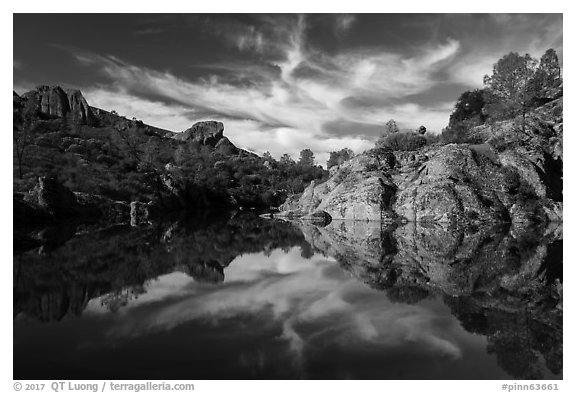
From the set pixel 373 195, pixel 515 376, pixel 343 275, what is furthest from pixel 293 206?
pixel 515 376

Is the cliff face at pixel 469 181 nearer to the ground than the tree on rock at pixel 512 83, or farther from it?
nearer to the ground

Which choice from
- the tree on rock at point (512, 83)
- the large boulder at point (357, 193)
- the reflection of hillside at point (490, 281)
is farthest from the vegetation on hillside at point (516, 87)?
the reflection of hillside at point (490, 281)

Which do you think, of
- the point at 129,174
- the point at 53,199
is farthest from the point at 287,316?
the point at 129,174

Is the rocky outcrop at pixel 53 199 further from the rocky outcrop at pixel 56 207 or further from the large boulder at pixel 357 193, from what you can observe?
the large boulder at pixel 357 193

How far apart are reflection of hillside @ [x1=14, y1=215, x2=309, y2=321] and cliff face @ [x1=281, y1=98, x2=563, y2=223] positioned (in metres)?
27.9

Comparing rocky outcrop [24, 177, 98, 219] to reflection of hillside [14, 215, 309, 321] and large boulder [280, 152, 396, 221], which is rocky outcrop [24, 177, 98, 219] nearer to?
reflection of hillside [14, 215, 309, 321]

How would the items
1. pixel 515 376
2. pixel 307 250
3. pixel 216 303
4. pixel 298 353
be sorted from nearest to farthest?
→ pixel 515 376 → pixel 298 353 → pixel 216 303 → pixel 307 250

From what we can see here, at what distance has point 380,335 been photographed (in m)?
11.3

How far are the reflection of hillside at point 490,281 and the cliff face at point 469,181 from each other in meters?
21.4

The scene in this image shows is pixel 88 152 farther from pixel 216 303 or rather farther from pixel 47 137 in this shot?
pixel 216 303

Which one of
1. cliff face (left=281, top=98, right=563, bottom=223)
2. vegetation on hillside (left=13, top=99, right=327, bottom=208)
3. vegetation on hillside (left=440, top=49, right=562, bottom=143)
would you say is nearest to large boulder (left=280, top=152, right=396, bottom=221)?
cliff face (left=281, top=98, right=563, bottom=223)

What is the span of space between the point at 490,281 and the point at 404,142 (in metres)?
67.5

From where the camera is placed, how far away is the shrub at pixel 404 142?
260 feet
